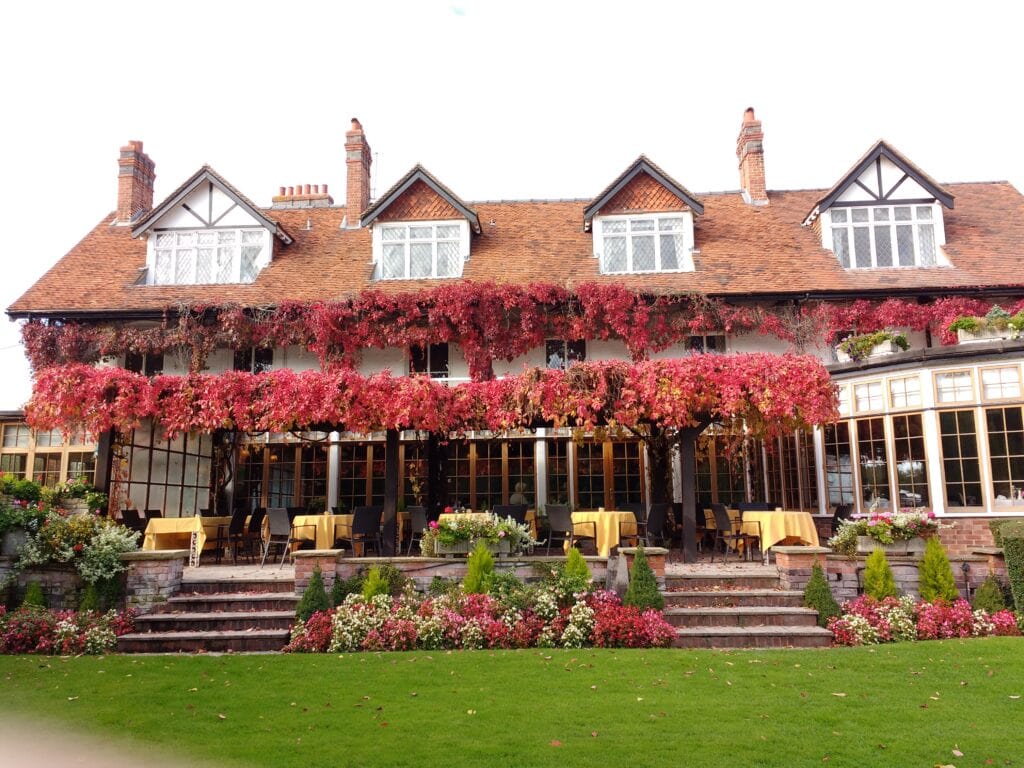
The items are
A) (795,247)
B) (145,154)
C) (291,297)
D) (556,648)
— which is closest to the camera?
(556,648)

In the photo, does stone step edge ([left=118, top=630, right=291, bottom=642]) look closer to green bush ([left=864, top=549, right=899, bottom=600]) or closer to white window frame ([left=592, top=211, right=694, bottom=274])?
green bush ([left=864, top=549, right=899, bottom=600])

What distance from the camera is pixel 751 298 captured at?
17109mm

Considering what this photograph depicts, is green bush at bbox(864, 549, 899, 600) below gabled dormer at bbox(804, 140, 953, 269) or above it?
below

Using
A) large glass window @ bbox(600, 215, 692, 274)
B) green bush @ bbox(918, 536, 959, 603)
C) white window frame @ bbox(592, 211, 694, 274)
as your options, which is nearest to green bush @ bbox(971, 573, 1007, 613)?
green bush @ bbox(918, 536, 959, 603)

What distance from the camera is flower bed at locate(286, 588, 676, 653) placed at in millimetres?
9875

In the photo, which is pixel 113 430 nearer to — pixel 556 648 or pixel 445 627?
pixel 445 627

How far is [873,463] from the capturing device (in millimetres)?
14781

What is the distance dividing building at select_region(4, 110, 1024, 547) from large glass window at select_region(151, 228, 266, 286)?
0.05 m

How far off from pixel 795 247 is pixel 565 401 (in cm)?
901

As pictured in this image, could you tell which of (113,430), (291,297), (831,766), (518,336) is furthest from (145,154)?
(831,766)

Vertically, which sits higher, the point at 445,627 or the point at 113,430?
the point at 113,430

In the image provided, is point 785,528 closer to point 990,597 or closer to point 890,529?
point 890,529

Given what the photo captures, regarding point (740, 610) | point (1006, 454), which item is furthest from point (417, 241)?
point (1006, 454)

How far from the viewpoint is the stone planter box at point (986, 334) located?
13586 millimetres
